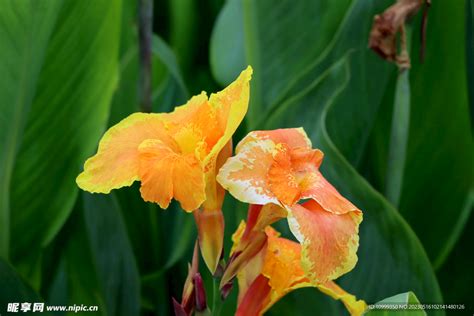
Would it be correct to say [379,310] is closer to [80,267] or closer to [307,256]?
[307,256]

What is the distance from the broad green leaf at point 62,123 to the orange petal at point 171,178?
1.01 feet

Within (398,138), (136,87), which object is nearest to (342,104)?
(398,138)

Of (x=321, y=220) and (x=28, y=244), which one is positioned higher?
(x=321, y=220)

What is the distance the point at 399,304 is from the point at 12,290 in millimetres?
355

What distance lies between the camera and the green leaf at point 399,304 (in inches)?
19.8

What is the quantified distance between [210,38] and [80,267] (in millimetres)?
293

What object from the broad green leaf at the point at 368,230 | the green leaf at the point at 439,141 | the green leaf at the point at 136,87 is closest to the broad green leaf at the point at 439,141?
the green leaf at the point at 439,141

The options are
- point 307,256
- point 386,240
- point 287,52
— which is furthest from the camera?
point 287,52

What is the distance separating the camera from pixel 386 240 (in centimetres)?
70

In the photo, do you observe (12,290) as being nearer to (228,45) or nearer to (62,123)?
(62,123)

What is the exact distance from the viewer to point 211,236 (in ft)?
1.63

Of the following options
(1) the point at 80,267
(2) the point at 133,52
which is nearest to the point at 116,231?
(1) the point at 80,267

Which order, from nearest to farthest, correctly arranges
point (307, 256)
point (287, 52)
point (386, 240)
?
point (307, 256) < point (386, 240) < point (287, 52)

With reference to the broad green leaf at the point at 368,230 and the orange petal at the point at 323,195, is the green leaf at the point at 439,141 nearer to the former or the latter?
the broad green leaf at the point at 368,230
